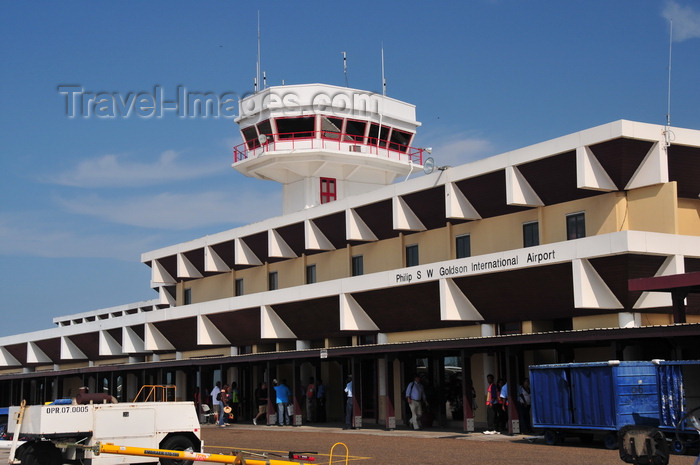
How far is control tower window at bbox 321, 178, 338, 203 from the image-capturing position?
4409cm

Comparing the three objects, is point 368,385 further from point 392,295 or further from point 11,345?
Answer: point 11,345

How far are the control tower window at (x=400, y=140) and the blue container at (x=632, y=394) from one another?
974 inches

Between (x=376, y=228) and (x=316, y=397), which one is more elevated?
(x=376, y=228)

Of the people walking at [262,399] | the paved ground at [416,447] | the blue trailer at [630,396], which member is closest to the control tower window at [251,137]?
the people walking at [262,399]

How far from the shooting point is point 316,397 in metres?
36.8

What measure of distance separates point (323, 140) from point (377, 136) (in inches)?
126

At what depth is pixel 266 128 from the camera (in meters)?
43.0

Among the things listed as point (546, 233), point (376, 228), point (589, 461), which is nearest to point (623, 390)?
point (589, 461)

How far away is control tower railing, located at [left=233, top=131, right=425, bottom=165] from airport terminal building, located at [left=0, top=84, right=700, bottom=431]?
0.08 meters

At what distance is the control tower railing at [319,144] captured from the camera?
42.1 m

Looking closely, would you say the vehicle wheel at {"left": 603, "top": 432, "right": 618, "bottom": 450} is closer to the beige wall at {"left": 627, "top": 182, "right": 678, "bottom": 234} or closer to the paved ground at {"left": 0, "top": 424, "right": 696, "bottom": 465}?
the paved ground at {"left": 0, "top": 424, "right": 696, "bottom": 465}

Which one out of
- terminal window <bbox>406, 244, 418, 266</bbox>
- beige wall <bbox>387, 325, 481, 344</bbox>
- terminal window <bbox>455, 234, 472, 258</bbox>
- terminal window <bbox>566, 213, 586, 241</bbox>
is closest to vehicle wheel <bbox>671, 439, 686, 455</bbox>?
terminal window <bbox>566, 213, 586, 241</bbox>

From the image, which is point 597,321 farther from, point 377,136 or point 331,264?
point 377,136

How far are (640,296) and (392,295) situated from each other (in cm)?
1000
